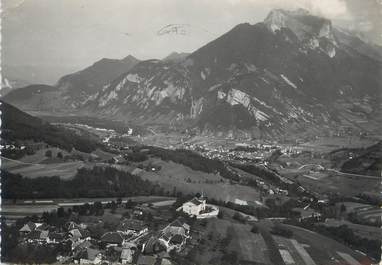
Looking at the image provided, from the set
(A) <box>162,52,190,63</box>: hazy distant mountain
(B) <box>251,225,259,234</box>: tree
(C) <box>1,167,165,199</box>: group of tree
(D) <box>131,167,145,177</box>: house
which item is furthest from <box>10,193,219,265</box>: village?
(A) <box>162,52,190,63</box>: hazy distant mountain

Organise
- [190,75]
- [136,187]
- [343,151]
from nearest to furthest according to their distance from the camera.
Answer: [136,187], [343,151], [190,75]

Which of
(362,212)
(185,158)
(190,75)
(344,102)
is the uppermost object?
(190,75)

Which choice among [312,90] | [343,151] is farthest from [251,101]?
[343,151]

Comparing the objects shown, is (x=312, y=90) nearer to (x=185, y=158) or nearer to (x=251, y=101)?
(x=251, y=101)

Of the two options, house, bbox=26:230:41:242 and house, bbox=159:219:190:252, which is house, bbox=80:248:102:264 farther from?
house, bbox=159:219:190:252

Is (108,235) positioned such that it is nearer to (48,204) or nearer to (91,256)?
(91,256)
